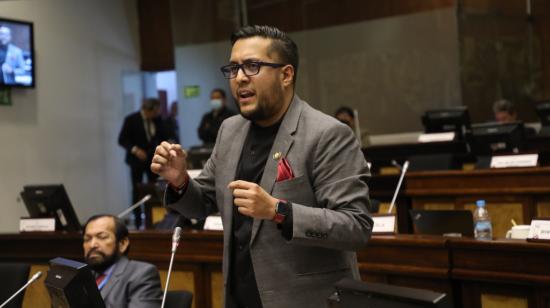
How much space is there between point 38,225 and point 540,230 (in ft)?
10.3

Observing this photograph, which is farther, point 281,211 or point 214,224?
point 214,224

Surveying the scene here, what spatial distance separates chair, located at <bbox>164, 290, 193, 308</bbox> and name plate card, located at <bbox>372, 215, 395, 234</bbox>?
935mm

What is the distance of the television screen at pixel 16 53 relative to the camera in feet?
23.6

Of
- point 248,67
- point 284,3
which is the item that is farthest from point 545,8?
point 248,67

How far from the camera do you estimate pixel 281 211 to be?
1.63 metres

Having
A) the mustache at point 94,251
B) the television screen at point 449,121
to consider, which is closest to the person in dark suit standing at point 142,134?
the television screen at point 449,121

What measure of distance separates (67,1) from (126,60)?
117 cm

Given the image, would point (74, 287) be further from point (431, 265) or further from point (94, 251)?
point (431, 265)

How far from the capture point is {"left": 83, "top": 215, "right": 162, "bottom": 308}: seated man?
313cm

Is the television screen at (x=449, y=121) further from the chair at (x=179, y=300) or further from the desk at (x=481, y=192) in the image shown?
the chair at (x=179, y=300)

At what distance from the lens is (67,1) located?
8.31m

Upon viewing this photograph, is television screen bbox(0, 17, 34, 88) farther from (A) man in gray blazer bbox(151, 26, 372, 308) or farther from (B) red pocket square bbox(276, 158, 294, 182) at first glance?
(B) red pocket square bbox(276, 158, 294, 182)

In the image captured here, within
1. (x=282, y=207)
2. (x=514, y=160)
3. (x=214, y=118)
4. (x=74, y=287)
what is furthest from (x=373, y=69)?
(x=282, y=207)

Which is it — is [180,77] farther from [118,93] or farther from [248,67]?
[248,67]
